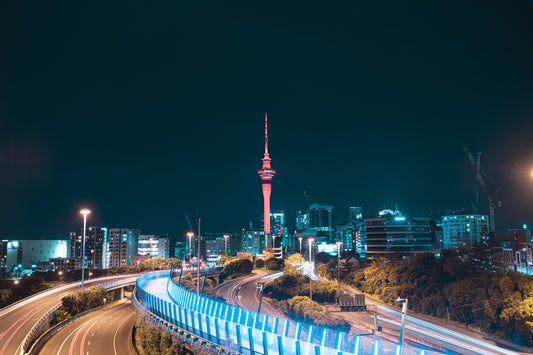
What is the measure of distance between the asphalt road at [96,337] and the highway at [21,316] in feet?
7.48

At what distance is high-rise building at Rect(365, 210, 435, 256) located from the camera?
100500 mm

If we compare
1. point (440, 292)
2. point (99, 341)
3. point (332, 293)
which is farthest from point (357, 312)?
point (99, 341)

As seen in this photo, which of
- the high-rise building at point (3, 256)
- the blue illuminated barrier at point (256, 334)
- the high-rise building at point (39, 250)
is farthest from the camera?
the high-rise building at point (39, 250)

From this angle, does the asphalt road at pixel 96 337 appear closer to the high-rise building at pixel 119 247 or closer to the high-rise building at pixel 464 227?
the high-rise building at pixel 119 247

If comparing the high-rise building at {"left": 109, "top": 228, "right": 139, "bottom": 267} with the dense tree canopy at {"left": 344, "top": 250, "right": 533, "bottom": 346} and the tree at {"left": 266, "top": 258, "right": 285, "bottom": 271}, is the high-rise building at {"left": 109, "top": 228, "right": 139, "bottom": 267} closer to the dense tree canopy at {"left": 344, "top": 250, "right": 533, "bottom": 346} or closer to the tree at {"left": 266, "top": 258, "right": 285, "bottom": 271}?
the tree at {"left": 266, "top": 258, "right": 285, "bottom": 271}

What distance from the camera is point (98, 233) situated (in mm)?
159125

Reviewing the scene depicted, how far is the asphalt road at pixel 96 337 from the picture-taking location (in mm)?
30672

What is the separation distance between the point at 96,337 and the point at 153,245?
152604mm

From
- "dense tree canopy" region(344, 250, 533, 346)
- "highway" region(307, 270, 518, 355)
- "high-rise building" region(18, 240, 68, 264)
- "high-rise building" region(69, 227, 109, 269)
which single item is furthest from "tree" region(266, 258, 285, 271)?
"high-rise building" region(18, 240, 68, 264)

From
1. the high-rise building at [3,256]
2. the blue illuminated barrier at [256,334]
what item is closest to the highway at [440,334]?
the blue illuminated barrier at [256,334]

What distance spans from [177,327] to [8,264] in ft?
569

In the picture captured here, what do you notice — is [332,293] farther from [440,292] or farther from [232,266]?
[232,266]

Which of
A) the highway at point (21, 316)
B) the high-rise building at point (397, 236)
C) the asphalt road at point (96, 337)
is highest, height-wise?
the high-rise building at point (397, 236)

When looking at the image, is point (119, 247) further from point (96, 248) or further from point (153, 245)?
point (153, 245)
